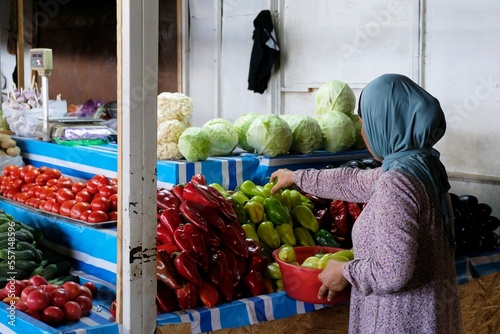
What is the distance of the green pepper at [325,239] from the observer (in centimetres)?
324

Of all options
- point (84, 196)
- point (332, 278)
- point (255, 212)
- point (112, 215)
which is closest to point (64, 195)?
point (84, 196)

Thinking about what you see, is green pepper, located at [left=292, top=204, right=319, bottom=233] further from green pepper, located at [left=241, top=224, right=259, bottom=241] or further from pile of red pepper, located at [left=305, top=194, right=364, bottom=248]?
green pepper, located at [left=241, top=224, right=259, bottom=241]

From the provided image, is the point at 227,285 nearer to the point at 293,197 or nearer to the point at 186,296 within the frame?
the point at 186,296

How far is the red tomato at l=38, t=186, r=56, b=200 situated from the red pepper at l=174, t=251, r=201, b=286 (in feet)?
4.77

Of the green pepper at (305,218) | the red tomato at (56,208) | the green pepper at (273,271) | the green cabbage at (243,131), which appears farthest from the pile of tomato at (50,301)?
the green cabbage at (243,131)

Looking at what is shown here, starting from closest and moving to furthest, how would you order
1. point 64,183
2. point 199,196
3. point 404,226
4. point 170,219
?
point 404,226 → point 170,219 → point 199,196 → point 64,183

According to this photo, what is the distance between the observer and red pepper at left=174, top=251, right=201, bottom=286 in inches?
102

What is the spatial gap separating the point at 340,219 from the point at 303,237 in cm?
28

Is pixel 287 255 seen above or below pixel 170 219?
below

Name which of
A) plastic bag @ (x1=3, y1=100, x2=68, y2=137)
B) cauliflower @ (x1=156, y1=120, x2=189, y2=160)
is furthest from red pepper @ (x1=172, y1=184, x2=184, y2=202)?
plastic bag @ (x1=3, y1=100, x2=68, y2=137)

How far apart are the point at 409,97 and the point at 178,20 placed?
647cm

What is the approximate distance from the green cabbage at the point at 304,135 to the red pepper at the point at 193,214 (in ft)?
5.02

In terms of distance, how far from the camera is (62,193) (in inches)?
145

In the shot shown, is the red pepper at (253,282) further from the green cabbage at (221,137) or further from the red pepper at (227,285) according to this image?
the green cabbage at (221,137)
